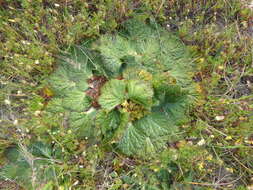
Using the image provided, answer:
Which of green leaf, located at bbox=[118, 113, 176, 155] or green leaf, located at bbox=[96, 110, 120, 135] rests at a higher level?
green leaf, located at bbox=[96, 110, 120, 135]

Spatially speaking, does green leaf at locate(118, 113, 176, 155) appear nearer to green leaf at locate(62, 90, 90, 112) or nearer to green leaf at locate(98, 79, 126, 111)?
green leaf at locate(98, 79, 126, 111)

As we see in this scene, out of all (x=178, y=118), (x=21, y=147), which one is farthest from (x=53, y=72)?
(x=178, y=118)

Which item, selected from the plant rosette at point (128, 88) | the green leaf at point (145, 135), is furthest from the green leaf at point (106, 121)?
the green leaf at point (145, 135)

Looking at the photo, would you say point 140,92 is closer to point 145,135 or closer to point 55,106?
point 145,135

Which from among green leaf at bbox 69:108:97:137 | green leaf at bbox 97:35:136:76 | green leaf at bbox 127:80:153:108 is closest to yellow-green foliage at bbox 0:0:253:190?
green leaf at bbox 69:108:97:137

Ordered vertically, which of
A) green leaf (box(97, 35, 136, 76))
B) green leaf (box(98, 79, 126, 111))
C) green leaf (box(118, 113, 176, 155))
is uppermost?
green leaf (box(97, 35, 136, 76))
